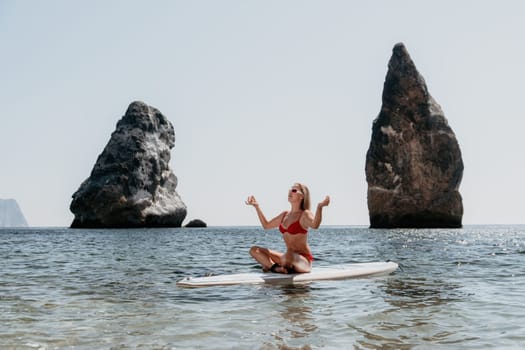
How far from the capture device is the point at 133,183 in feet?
307

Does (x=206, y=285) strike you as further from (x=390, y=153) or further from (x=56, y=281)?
(x=390, y=153)

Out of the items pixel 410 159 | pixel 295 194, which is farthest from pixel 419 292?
pixel 410 159

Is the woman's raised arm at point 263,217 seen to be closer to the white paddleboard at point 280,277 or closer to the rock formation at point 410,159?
the white paddleboard at point 280,277

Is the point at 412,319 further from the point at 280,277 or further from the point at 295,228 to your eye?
the point at 295,228

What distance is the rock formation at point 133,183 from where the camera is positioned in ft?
297

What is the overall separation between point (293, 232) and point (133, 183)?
282ft

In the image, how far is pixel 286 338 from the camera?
20.2ft

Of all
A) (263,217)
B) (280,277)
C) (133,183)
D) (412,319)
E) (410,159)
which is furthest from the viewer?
(133,183)

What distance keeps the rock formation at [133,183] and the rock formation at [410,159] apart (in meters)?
38.0

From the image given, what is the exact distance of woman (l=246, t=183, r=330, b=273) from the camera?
36.2 feet

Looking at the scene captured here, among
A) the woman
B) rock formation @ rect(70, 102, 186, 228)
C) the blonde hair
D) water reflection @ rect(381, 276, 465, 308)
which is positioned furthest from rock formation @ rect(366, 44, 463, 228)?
the blonde hair

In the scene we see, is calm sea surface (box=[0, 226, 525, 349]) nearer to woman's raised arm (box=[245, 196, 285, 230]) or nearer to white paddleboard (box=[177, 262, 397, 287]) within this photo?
white paddleboard (box=[177, 262, 397, 287])

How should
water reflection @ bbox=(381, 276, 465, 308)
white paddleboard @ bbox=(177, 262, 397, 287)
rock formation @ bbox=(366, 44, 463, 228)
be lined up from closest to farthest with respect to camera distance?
1. water reflection @ bbox=(381, 276, 465, 308)
2. white paddleboard @ bbox=(177, 262, 397, 287)
3. rock formation @ bbox=(366, 44, 463, 228)

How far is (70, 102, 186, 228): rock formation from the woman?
81.8 m
